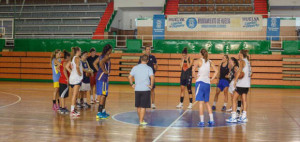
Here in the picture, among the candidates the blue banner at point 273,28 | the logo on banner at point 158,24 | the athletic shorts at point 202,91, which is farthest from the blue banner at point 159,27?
the athletic shorts at point 202,91

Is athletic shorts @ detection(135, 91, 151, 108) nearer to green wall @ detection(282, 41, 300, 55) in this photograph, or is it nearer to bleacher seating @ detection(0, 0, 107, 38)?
green wall @ detection(282, 41, 300, 55)

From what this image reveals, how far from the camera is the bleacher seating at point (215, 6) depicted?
2555 cm

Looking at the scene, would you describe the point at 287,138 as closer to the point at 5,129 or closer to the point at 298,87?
the point at 5,129

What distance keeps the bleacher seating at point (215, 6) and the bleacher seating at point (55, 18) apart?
21.0ft

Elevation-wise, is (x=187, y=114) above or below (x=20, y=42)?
below

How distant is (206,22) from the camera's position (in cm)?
2092

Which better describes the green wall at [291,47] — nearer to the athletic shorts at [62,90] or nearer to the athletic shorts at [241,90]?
the athletic shorts at [241,90]

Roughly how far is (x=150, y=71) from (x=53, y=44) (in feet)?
51.9

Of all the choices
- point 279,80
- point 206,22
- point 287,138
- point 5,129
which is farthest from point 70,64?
point 279,80

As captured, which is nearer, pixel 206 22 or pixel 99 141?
pixel 99 141

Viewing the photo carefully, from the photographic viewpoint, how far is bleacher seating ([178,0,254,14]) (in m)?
25.5

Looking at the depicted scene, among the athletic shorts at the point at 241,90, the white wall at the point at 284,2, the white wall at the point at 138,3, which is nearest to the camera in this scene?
the athletic shorts at the point at 241,90

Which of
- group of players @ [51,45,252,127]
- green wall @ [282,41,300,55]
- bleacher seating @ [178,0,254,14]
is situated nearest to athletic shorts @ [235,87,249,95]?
group of players @ [51,45,252,127]

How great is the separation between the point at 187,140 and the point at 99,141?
1631 millimetres
